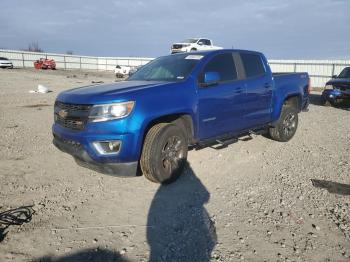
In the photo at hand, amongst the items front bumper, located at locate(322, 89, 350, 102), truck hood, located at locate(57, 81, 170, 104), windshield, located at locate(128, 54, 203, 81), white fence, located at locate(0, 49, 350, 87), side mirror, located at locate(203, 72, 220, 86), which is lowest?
front bumper, located at locate(322, 89, 350, 102)

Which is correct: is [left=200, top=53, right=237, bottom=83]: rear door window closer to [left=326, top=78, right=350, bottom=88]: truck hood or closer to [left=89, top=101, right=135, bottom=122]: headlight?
[left=89, top=101, right=135, bottom=122]: headlight

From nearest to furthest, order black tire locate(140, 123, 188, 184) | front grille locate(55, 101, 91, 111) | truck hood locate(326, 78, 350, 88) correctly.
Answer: front grille locate(55, 101, 91, 111), black tire locate(140, 123, 188, 184), truck hood locate(326, 78, 350, 88)

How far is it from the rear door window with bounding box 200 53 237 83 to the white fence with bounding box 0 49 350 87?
2526cm

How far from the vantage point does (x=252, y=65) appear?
658 cm

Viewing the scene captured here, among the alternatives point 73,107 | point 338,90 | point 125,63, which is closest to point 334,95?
point 338,90

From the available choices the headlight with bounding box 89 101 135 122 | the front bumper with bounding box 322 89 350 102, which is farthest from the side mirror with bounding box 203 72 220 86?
the front bumper with bounding box 322 89 350 102

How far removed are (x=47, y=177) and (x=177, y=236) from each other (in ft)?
8.46

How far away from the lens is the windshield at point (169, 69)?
5.47 m

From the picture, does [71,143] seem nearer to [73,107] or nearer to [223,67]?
[73,107]

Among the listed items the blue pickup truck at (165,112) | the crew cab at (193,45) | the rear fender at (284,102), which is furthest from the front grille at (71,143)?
the crew cab at (193,45)

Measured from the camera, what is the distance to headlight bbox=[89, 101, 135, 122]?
14.4 feet

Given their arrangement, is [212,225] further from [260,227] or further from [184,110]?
[184,110]

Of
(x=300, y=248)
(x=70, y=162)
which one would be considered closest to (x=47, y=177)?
(x=70, y=162)

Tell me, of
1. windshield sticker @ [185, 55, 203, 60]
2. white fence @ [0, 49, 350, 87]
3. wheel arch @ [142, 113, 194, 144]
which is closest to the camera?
wheel arch @ [142, 113, 194, 144]
